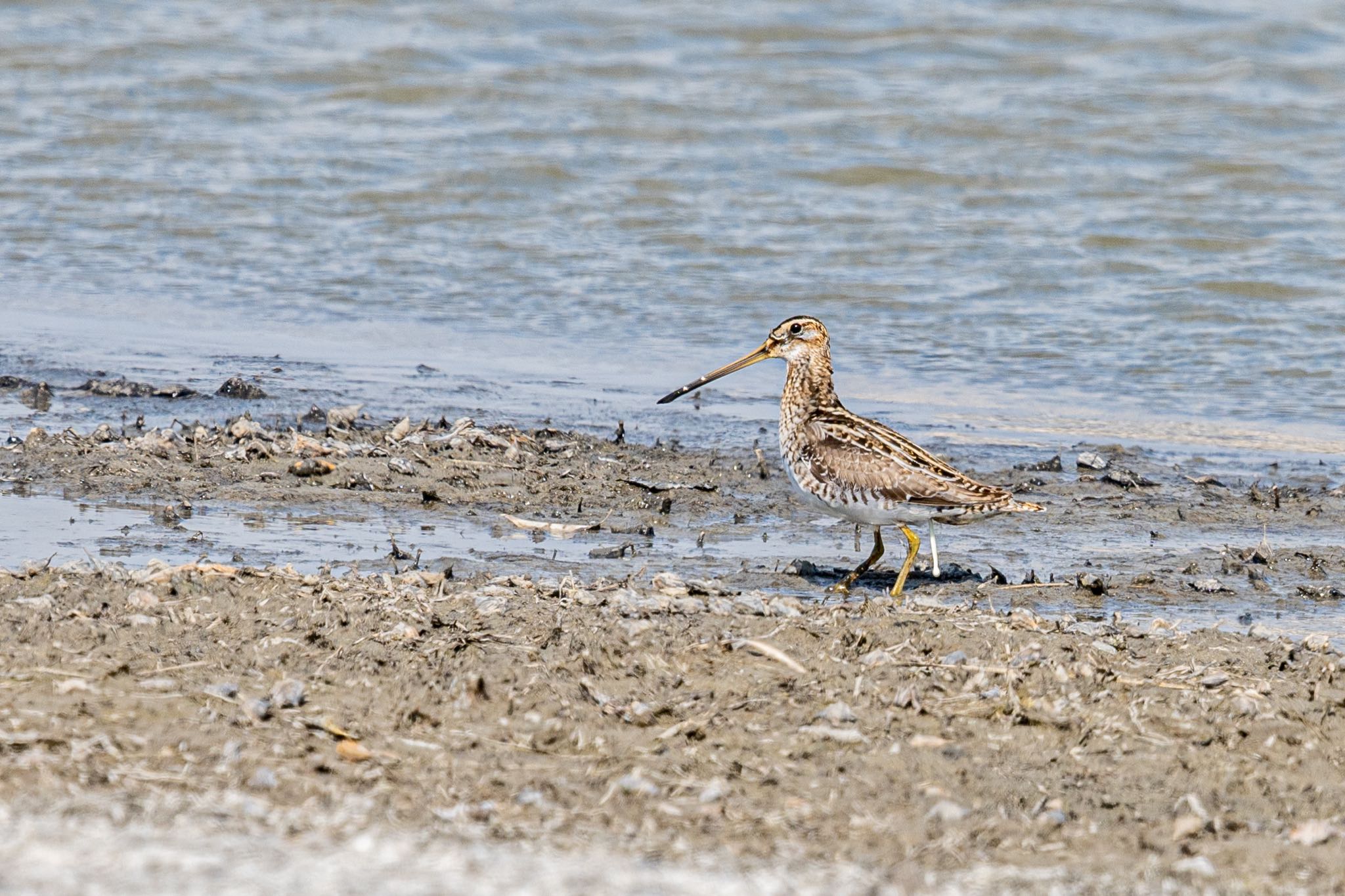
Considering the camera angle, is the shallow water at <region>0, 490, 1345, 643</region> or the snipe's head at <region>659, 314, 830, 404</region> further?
the snipe's head at <region>659, 314, 830, 404</region>

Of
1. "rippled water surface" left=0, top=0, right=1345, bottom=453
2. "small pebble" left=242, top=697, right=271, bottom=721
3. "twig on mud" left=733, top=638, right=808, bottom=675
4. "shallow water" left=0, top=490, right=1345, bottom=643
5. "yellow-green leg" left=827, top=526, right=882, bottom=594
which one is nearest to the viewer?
"small pebble" left=242, top=697, right=271, bottom=721

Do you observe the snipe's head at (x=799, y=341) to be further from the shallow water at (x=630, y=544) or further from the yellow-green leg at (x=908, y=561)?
the yellow-green leg at (x=908, y=561)

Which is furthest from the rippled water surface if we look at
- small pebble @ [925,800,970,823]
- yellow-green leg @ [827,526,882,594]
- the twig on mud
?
small pebble @ [925,800,970,823]

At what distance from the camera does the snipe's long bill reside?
7887 millimetres

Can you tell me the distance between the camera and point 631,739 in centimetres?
566

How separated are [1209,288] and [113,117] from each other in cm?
1218

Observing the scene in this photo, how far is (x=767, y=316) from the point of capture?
14.3 meters

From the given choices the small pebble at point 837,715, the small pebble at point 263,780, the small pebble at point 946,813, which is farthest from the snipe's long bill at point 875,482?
the small pebble at point 263,780

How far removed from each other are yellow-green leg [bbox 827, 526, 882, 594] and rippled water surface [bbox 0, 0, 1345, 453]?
9.77 feet

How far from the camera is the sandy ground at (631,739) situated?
4.72m

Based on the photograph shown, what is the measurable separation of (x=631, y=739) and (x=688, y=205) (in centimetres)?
1179

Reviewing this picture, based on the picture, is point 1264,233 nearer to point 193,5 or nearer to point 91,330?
point 91,330

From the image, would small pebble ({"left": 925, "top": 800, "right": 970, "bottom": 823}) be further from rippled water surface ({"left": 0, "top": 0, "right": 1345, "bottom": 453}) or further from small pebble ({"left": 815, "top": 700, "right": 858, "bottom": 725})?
rippled water surface ({"left": 0, "top": 0, "right": 1345, "bottom": 453})

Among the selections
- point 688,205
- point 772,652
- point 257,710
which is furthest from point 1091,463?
point 688,205
